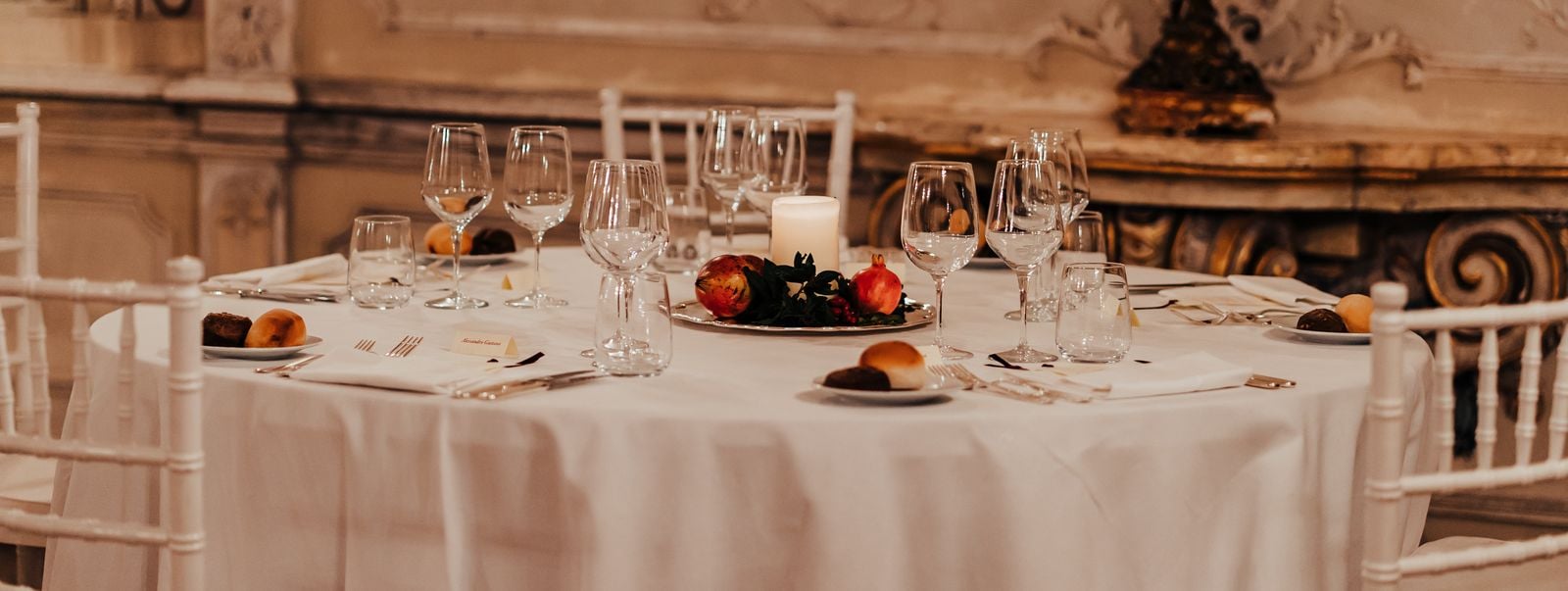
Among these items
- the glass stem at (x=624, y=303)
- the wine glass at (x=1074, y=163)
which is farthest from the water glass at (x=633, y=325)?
the wine glass at (x=1074, y=163)

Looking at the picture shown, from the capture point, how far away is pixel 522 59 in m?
3.56

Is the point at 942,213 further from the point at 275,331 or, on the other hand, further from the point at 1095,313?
the point at 275,331

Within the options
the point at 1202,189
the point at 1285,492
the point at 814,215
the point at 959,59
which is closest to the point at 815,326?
the point at 814,215

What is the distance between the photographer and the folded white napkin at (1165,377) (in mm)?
1316

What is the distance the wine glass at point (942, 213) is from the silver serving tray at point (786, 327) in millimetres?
137

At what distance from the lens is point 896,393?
4.12 feet

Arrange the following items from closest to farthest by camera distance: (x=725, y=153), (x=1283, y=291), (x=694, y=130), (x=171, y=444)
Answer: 1. (x=171, y=444)
2. (x=1283, y=291)
3. (x=725, y=153)
4. (x=694, y=130)

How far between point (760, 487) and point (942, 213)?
399 mm

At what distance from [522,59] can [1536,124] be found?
2251mm

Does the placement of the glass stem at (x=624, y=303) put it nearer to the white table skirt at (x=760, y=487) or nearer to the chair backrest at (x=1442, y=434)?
the white table skirt at (x=760, y=487)

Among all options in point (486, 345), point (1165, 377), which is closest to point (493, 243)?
point (486, 345)

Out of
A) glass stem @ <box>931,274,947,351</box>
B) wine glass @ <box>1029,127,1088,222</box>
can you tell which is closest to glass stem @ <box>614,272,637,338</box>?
glass stem @ <box>931,274,947,351</box>

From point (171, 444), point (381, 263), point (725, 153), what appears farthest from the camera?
point (725, 153)

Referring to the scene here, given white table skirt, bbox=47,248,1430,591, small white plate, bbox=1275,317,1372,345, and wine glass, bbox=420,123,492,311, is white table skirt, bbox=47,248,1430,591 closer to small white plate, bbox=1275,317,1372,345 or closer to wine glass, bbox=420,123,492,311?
small white plate, bbox=1275,317,1372,345
